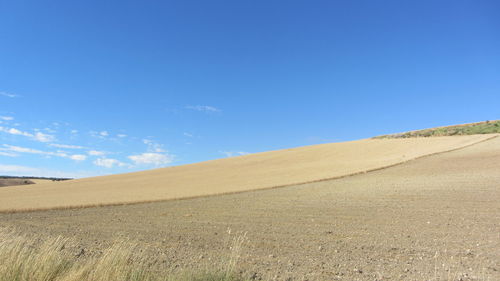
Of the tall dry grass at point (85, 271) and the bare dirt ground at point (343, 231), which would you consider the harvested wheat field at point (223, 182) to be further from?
the tall dry grass at point (85, 271)

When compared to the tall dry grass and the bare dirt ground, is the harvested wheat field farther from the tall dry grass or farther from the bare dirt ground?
the tall dry grass

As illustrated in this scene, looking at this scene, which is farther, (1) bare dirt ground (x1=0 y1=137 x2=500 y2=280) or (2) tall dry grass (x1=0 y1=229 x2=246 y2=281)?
(1) bare dirt ground (x1=0 y1=137 x2=500 y2=280)

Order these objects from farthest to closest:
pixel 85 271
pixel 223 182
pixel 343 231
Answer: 1. pixel 223 182
2. pixel 343 231
3. pixel 85 271

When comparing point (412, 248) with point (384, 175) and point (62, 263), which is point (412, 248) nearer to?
point (62, 263)

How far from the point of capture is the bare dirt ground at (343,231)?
26.5 ft

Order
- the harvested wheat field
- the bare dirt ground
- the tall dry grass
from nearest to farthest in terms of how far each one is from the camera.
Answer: the tall dry grass < the bare dirt ground < the harvested wheat field

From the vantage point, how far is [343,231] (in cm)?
1244

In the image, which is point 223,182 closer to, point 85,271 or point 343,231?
point 343,231

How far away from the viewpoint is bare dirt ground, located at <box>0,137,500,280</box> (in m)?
8.06

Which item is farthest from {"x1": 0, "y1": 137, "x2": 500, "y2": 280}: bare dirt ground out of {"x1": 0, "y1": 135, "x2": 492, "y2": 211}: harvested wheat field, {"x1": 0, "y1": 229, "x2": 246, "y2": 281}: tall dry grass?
{"x1": 0, "y1": 135, "x2": 492, "y2": 211}: harvested wheat field

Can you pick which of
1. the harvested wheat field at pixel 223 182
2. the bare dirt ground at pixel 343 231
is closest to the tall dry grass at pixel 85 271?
the bare dirt ground at pixel 343 231

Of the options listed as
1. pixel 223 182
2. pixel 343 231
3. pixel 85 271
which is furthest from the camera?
pixel 223 182

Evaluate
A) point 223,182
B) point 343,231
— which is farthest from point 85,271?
point 223,182

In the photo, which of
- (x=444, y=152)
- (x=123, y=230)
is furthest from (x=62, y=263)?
Result: (x=444, y=152)
